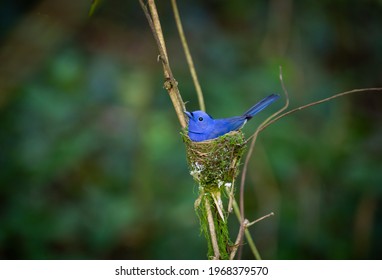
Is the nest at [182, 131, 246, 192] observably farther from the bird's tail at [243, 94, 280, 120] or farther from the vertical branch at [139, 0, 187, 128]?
the vertical branch at [139, 0, 187, 128]

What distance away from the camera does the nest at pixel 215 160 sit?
111 inches

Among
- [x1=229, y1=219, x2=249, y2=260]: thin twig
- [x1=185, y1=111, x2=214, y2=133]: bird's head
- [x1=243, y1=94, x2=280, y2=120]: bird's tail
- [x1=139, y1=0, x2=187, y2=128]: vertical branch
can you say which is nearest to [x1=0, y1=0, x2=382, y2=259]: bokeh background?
[x1=243, y1=94, x2=280, y2=120]: bird's tail

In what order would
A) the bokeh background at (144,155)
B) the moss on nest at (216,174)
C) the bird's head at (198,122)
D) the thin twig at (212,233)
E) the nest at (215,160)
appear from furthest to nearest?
1. the bokeh background at (144,155)
2. the bird's head at (198,122)
3. the nest at (215,160)
4. the moss on nest at (216,174)
5. the thin twig at (212,233)

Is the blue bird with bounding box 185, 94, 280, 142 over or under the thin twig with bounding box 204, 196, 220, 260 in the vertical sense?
over

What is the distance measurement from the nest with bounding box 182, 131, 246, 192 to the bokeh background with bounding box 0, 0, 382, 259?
2888 millimetres

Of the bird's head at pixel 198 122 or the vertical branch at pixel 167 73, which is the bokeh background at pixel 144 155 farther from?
the vertical branch at pixel 167 73

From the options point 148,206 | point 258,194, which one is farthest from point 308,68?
point 148,206

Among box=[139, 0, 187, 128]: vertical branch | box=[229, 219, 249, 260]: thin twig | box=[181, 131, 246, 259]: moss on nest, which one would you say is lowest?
box=[229, 219, 249, 260]: thin twig

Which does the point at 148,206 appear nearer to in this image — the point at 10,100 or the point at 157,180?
the point at 157,180

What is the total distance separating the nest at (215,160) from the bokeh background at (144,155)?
9.47 feet

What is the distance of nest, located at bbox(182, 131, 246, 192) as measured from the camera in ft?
9.23

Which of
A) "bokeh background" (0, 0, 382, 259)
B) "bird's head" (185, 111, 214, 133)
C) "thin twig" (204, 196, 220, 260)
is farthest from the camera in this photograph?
"bokeh background" (0, 0, 382, 259)

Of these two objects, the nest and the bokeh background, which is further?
the bokeh background

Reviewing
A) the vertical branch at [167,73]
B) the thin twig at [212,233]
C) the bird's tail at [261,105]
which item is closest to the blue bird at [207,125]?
the bird's tail at [261,105]
